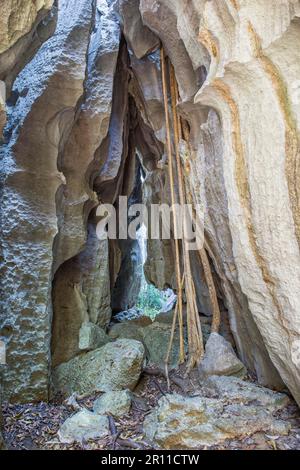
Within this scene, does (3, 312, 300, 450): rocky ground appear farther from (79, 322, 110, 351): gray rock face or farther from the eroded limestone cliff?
the eroded limestone cliff

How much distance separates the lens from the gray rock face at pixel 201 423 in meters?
2.72

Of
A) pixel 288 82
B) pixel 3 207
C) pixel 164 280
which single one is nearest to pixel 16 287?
pixel 3 207

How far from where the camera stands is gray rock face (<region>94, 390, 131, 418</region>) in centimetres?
352

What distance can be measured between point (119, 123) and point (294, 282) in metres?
5.69

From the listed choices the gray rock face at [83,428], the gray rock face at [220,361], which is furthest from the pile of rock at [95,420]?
the gray rock face at [220,361]

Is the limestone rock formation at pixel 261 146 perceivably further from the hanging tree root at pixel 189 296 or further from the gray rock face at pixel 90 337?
the gray rock face at pixel 90 337

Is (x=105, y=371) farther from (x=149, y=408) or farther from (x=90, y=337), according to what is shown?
(x=90, y=337)

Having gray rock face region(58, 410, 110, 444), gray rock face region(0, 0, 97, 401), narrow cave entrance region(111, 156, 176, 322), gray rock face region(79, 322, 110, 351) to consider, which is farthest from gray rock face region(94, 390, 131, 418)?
narrow cave entrance region(111, 156, 176, 322)

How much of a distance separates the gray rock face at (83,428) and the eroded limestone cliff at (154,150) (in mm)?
1197

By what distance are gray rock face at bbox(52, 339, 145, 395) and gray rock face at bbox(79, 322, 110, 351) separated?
0.44 meters

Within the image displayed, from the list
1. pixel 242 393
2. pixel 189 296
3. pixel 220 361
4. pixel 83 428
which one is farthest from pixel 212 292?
pixel 83 428

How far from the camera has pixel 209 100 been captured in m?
3.73

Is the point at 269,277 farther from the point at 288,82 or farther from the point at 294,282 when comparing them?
the point at 288,82

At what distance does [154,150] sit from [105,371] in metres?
5.42
